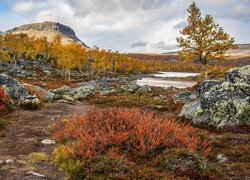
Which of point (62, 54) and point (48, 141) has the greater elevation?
point (62, 54)

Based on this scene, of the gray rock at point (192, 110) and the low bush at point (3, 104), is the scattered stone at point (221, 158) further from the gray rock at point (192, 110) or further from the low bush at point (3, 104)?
the low bush at point (3, 104)

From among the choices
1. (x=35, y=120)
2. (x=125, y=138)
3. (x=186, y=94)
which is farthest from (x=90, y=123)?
(x=186, y=94)

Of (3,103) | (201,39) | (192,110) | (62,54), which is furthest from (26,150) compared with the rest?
(62,54)

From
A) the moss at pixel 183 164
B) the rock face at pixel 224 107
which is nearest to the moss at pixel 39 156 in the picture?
the moss at pixel 183 164

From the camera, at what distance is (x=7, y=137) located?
10.8 m

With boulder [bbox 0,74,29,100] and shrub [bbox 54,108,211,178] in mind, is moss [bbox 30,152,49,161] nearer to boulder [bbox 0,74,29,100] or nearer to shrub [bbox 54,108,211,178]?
shrub [bbox 54,108,211,178]

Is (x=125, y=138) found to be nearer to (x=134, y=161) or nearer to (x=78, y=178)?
(x=134, y=161)

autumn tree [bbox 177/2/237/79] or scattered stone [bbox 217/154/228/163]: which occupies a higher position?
autumn tree [bbox 177/2/237/79]

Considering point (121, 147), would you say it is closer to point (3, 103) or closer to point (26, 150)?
point (26, 150)

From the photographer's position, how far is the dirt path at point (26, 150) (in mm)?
7234

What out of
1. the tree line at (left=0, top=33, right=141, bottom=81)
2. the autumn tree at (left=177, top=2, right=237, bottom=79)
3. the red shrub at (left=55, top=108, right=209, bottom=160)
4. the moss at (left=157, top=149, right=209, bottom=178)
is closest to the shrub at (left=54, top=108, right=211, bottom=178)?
the red shrub at (left=55, top=108, right=209, bottom=160)

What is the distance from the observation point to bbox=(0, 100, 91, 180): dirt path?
7.23 metres

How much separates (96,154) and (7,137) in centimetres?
520

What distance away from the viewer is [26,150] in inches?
361
